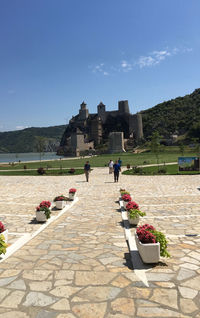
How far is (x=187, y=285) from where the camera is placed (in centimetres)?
383

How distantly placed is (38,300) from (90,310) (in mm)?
804

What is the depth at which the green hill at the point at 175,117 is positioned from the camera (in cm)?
11260

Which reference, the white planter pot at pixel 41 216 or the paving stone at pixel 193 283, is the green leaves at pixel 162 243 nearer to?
the paving stone at pixel 193 283

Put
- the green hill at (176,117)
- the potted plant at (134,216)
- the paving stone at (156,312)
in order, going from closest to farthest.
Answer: the paving stone at (156,312), the potted plant at (134,216), the green hill at (176,117)

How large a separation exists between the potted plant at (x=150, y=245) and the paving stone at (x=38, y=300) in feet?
6.46

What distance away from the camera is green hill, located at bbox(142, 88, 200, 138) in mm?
112600

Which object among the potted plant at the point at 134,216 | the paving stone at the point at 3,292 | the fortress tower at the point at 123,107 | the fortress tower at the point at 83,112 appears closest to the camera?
the paving stone at the point at 3,292

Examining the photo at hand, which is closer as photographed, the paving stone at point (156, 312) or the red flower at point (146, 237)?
the paving stone at point (156, 312)

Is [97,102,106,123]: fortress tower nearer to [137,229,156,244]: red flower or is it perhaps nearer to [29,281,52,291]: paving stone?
[137,229,156,244]: red flower

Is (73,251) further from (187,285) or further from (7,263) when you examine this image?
(187,285)

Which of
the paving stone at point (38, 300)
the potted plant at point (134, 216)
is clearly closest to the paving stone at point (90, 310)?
the paving stone at point (38, 300)

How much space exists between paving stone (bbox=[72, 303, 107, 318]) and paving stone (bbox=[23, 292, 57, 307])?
403mm

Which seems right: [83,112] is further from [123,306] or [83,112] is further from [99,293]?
[123,306]

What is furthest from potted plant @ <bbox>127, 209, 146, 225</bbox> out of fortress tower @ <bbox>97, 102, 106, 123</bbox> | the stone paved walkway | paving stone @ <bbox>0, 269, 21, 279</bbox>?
fortress tower @ <bbox>97, 102, 106, 123</bbox>
